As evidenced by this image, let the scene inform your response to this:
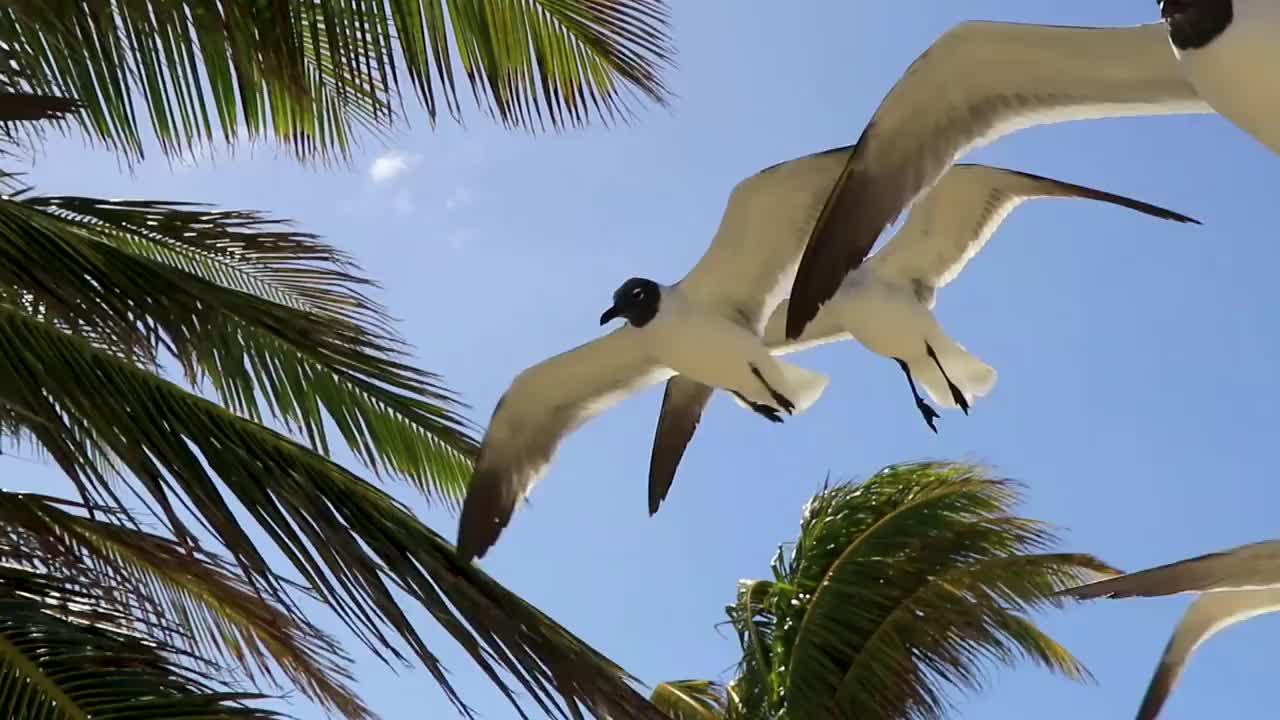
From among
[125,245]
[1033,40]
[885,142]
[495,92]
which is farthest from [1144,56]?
[125,245]

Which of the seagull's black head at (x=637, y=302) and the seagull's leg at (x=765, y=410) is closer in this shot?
the seagull's black head at (x=637, y=302)

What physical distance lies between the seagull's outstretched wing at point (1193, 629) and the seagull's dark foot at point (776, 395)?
1.75m

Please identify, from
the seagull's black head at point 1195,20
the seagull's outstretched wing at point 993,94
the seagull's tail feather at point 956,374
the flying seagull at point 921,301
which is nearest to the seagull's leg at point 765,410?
the flying seagull at point 921,301

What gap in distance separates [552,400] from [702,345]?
738 mm

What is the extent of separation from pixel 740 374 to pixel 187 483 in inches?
128

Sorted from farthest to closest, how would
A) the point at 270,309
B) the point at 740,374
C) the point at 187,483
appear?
the point at 740,374 < the point at 270,309 < the point at 187,483

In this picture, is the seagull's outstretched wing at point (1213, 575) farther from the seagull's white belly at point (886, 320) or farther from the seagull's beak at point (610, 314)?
the seagull's beak at point (610, 314)

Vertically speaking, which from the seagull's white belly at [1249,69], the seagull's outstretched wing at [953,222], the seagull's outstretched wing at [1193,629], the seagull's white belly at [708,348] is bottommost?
the seagull's outstretched wing at [1193,629]

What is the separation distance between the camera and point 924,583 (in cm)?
550

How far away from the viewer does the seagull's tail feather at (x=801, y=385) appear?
5207mm

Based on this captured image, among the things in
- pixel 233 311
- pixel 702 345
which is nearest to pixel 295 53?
pixel 233 311

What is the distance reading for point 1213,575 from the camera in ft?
12.5

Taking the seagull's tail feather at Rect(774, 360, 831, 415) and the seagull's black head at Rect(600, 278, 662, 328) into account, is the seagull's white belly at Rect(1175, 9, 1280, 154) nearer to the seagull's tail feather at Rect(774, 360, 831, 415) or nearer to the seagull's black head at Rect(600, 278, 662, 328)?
the seagull's tail feather at Rect(774, 360, 831, 415)

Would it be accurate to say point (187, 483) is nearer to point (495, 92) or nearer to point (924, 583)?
point (495, 92)
